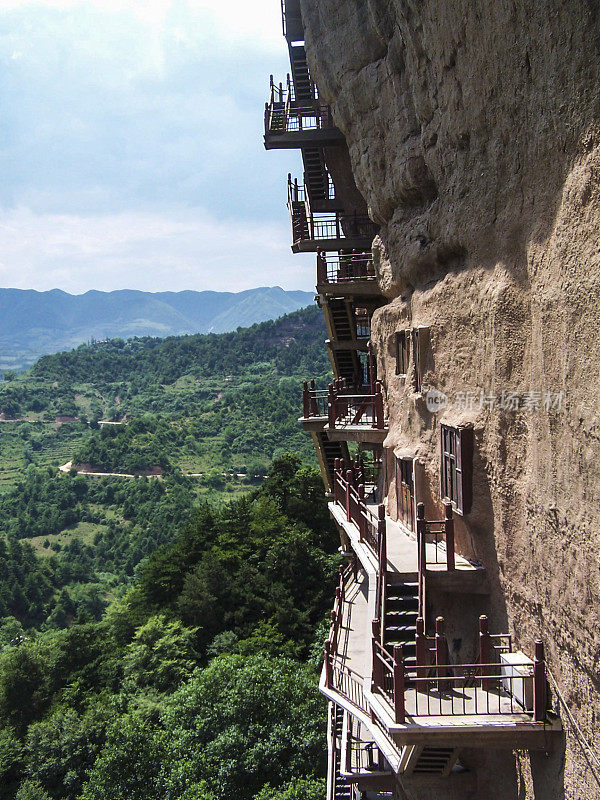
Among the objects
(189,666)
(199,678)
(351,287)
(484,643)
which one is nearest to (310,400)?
(351,287)

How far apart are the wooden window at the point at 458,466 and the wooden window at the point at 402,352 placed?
8.85ft

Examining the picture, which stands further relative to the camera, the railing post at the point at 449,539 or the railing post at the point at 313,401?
the railing post at the point at 313,401

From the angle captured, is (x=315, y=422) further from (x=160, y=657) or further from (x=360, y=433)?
(x=160, y=657)

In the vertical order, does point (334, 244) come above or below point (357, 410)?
above

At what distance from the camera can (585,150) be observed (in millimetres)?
7273

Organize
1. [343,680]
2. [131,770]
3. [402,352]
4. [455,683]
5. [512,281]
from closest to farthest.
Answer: [512,281]
[455,683]
[343,680]
[402,352]
[131,770]

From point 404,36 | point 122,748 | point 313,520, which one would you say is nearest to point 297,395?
point 313,520

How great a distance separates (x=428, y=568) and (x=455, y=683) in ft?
5.07

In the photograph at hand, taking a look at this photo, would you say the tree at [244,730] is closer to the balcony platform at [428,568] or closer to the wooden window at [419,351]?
the balcony platform at [428,568]

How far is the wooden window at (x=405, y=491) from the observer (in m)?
12.9

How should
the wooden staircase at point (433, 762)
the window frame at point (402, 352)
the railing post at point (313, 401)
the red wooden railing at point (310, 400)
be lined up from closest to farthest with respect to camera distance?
the wooden staircase at point (433, 762) → the window frame at point (402, 352) → the red wooden railing at point (310, 400) → the railing post at point (313, 401)

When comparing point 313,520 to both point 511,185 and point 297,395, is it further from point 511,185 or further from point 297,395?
point 297,395

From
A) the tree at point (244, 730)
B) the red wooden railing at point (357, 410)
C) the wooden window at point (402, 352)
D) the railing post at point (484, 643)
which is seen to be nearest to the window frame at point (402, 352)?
the wooden window at point (402, 352)

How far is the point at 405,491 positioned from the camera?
43.8 feet
